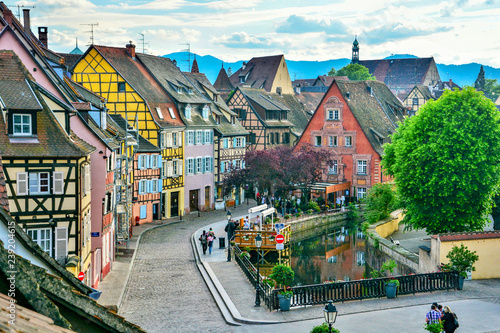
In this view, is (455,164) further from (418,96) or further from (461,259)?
(418,96)

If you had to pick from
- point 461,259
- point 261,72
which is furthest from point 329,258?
point 261,72

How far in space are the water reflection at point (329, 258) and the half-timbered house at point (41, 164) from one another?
46.2 feet

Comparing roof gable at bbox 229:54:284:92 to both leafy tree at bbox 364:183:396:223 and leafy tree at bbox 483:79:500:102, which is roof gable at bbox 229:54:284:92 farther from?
leafy tree at bbox 483:79:500:102

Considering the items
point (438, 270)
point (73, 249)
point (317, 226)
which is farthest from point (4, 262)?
point (317, 226)

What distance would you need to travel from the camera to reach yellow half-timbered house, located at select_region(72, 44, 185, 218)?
52125 mm

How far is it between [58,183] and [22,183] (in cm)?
131

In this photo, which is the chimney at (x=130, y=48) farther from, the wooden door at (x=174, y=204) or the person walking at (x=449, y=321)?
the person walking at (x=449, y=321)

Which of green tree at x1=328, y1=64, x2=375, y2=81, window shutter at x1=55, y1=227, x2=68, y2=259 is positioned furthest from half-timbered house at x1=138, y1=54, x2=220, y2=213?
green tree at x1=328, y1=64, x2=375, y2=81

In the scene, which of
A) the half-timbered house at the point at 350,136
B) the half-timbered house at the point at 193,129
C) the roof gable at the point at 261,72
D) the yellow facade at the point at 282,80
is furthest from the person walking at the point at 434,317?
the yellow facade at the point at 282,80

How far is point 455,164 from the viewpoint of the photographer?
36.4 m

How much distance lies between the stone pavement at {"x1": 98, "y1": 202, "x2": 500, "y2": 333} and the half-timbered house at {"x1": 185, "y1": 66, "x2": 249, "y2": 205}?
26.2 metres

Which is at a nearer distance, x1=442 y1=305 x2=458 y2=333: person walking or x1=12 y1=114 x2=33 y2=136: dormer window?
x1=442 y1=305 x2=458 y2=333: person walking

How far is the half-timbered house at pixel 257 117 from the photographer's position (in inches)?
2911

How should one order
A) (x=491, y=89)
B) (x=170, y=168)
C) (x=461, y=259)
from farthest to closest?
(x=491, y=89), (x=170, y=168), (x=461, y=259)
